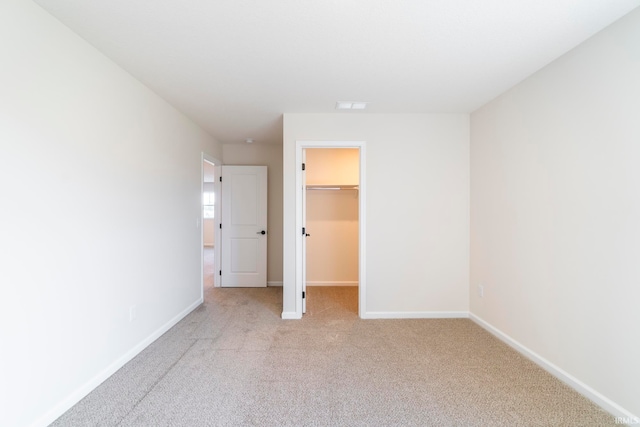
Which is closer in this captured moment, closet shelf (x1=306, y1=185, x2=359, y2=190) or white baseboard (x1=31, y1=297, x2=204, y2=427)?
white baseboard (x1=31, y1=297, x2=204, y2=427)

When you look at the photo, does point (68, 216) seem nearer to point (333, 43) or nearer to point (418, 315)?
point (333, 43)

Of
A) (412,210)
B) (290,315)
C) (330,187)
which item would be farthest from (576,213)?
(330,187)

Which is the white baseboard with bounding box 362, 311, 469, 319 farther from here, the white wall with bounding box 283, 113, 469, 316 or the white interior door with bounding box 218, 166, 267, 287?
the white interior door with bounding box 218, 166, 267, 287

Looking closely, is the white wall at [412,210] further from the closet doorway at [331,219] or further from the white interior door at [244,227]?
the white interior door at [244,227]

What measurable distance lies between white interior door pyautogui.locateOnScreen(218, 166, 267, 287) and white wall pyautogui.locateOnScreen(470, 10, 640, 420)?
126 inches

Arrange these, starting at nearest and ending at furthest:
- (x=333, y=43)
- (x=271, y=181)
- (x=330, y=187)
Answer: (x=333, y=43) → (x=330, y=187) → (x=271, y=181)

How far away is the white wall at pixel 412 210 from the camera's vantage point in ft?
10.7

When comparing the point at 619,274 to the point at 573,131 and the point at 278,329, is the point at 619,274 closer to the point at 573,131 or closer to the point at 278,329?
the point at 573,131

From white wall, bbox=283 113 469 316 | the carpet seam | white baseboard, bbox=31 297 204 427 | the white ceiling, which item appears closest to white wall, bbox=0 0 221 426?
white baseboard, bbox=31 297 204 427

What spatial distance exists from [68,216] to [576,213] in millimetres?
3278

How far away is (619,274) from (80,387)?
338 cm

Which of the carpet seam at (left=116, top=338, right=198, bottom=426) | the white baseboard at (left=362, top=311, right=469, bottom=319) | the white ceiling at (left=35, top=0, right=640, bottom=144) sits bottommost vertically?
the carpet seam at (left=116, top=338, right=198, bottom=426)

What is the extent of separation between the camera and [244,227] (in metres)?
4.65

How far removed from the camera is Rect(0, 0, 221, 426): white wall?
1443mm
